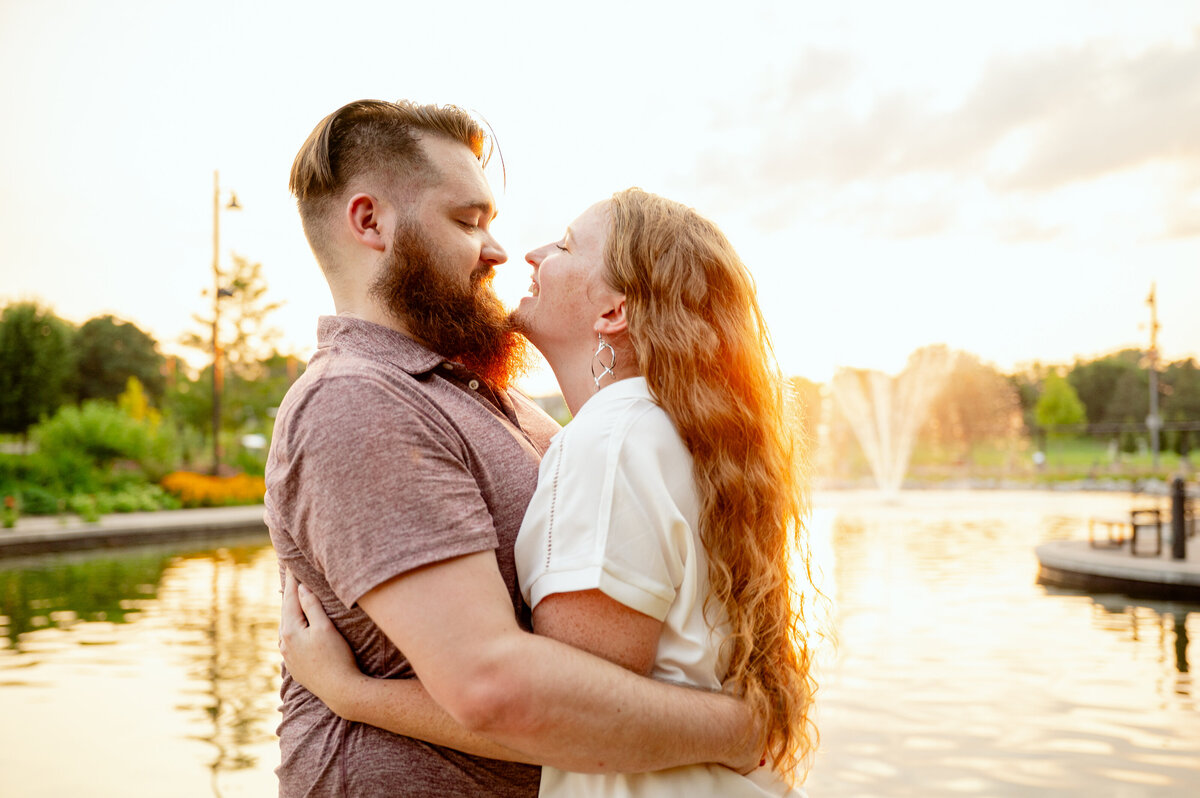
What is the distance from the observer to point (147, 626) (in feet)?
36.8

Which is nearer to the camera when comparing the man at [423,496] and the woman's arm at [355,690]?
the man at [423,496]

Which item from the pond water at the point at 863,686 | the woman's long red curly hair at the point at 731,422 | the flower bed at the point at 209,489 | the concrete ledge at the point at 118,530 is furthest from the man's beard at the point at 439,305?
the flower bed at the point at 209,489

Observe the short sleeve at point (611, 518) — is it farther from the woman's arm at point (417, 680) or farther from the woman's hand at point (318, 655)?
the woman's hand at point (318, 655)

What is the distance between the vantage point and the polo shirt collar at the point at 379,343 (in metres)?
2.10

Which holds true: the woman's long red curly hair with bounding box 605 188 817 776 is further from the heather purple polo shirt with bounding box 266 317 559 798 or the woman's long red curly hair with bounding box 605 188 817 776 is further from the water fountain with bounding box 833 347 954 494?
the water fountain with bounding box 833 347 954 494

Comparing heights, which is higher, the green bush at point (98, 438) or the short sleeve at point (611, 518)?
the short sleeve at point (611, 518)

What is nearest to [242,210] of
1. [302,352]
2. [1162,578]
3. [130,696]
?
[302,352]

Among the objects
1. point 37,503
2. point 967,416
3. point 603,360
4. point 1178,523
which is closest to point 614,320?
point 603,360

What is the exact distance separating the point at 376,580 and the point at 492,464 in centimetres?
44

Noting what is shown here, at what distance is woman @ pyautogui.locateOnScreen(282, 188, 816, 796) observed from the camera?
5.76ft

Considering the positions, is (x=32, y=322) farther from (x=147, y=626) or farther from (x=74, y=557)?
(x=147, y=626)

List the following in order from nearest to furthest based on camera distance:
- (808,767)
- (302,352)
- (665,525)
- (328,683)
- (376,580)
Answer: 1. (376,580)
2. (665,525)
3. (328,683)
4. (808,767)
5. (302,352)

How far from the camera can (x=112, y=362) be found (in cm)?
6600

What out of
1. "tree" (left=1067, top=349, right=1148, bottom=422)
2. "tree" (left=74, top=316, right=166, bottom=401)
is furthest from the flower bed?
"tree" (left=1067, top=349, right=1148, bottom=422)
